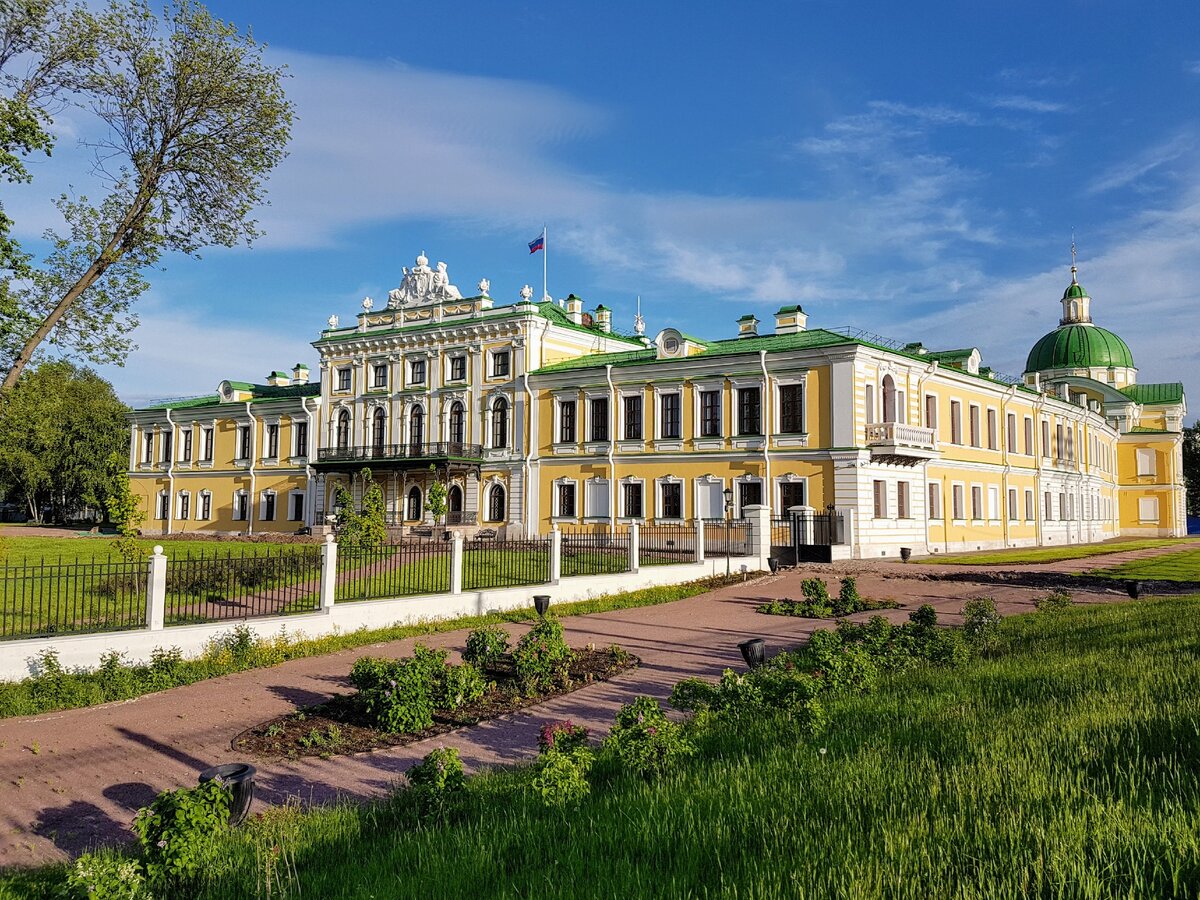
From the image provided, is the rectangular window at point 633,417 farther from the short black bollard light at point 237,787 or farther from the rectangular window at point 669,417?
the short black bollard light at point 237,787

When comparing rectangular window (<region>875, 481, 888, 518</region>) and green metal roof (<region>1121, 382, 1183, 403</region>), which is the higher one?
green metal roof (<region>1121, 382, 1183, 403</region>)

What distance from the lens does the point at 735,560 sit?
25.6m

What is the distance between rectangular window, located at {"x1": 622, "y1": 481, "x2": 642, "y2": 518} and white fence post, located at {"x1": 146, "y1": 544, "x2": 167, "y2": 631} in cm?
2481

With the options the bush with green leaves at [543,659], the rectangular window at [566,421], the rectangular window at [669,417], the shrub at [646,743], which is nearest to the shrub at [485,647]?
the bush with green leaves at [543,659]

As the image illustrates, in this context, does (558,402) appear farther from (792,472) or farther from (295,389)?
(295,389)

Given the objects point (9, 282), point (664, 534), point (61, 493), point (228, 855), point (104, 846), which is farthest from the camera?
point (61, 493)

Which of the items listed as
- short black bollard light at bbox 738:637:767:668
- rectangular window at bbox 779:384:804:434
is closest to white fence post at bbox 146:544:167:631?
short black bollard light at bbox 738:637:767:668

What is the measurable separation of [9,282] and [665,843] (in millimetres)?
17148

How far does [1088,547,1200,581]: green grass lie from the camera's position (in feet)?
72.0

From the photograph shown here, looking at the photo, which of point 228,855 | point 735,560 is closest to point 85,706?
point 228,855

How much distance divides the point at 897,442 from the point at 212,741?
2664 centimetres

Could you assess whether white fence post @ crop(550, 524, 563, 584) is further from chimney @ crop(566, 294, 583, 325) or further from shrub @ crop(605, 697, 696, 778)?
chimney @ crop(566, 294, 583, 325)

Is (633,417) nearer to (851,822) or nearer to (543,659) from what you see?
(543,659)

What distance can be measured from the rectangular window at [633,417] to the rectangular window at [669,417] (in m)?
1.04
